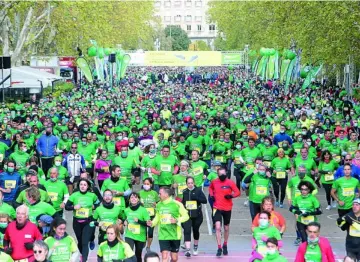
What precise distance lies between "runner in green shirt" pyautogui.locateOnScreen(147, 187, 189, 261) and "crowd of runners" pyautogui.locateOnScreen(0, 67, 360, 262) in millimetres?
14

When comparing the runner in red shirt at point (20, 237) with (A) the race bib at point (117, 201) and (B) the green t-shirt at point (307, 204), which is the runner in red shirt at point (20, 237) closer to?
(A) the race bib at point (117, 201)

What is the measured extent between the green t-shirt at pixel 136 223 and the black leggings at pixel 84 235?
2.39 ft

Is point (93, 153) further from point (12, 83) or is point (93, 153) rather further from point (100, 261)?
point (12, 83)

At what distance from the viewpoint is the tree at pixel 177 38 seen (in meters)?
127

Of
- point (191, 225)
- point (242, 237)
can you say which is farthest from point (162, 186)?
point (191, 225)

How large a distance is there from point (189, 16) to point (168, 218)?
147m

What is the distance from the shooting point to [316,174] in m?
17.2

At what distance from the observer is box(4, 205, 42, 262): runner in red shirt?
1051 cm

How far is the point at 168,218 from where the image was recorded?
468 inches

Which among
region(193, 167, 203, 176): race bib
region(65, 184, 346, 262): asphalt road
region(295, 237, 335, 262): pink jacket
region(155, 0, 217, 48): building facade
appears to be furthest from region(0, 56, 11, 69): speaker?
region(155, 0, 217, 48): building facade

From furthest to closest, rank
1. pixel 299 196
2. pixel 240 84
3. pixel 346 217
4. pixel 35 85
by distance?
1. pixel 240 84
2. pixel 35 85
3. pixel 299 196
4. pixel 346 217

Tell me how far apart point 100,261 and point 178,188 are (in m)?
4.24

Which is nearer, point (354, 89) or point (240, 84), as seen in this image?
point (354, 89)

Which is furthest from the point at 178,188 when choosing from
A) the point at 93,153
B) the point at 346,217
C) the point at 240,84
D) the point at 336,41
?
the point at 240,84
